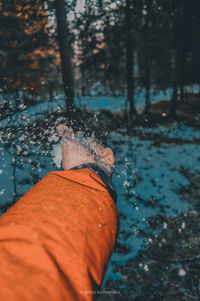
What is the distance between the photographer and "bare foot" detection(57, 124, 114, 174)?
2.30 metres

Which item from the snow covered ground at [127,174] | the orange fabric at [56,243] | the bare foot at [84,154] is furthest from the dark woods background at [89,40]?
the orange fabric at [56,243]

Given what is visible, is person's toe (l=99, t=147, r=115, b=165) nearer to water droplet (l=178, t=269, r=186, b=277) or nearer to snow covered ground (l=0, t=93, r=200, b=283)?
snow covered ground (l=0, t=93, r=200, b=283)

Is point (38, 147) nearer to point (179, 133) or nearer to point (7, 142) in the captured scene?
point (7, 142)

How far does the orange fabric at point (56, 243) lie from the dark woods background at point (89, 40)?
2.98 meters

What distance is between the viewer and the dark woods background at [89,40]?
5.38 metres

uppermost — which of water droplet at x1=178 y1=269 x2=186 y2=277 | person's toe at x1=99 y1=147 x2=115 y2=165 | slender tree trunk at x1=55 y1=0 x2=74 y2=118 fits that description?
slender tree trunk at x1=55 y1=0 x2=74 y2=118

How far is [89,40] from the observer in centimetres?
772

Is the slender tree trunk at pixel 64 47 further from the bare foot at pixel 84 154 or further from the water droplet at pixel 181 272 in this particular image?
the water droplet at pixel 181 272

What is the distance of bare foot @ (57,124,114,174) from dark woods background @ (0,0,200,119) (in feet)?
5.53

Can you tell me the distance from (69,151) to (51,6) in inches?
246

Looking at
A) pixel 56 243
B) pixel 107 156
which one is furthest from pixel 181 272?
pixel 56 243

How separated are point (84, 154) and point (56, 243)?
1.56m

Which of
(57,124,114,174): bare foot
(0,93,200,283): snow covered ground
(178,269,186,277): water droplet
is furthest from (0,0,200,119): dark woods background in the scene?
(178,269,186,277): water droplet

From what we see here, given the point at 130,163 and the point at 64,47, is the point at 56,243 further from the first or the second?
the point at 64,47
